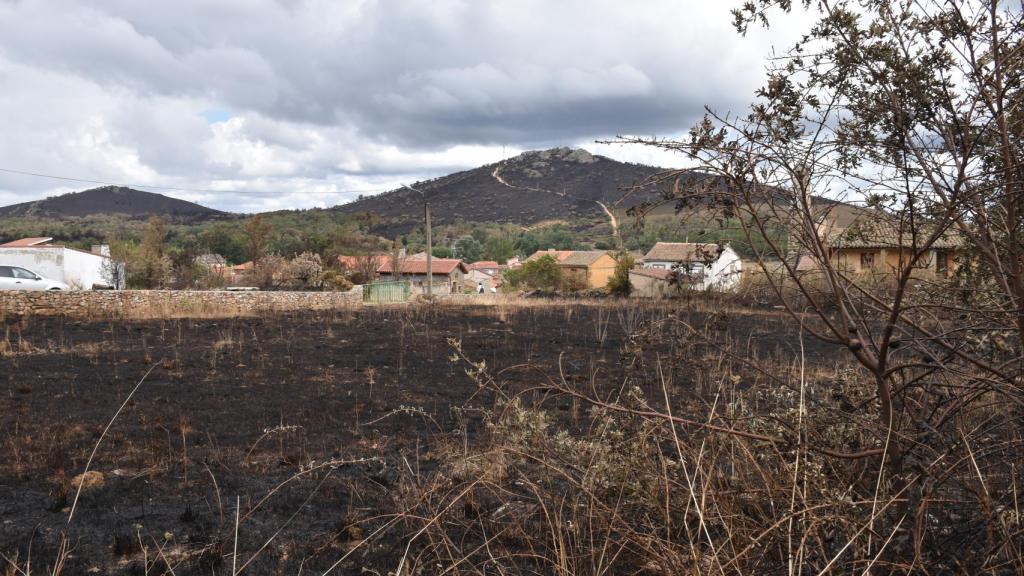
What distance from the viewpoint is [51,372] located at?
9.22m

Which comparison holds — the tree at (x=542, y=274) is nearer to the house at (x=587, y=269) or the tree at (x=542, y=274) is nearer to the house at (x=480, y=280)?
the house at (x=587, y=269)

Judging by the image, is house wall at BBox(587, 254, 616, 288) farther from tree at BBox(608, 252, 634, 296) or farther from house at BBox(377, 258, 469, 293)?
tree at BBox(608, 252, 634, 296)

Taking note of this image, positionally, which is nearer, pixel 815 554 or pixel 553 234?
pixel 815 554

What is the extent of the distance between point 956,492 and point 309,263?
31183mm

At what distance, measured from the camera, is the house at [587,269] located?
40.8 metres

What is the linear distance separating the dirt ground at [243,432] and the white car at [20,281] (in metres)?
8.37

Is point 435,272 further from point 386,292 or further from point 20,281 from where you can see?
point 20,281

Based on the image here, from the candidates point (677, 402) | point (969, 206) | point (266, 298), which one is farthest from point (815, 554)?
point (266, 298)

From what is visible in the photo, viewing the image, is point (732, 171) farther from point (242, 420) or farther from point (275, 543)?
point (242, 420)

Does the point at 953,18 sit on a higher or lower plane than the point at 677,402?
higher

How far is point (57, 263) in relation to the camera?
95.8 feet

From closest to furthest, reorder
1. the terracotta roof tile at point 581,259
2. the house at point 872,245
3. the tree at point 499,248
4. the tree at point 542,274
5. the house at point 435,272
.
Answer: the house at point 872,245 < the tree at point 542,274 < the terracotta roof tile at point 581,259 < the house at point 435,272 < the tree at point 499,248

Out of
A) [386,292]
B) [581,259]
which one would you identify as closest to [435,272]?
[581,259]

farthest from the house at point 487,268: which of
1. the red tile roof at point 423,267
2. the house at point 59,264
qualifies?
the house at point 59,264
